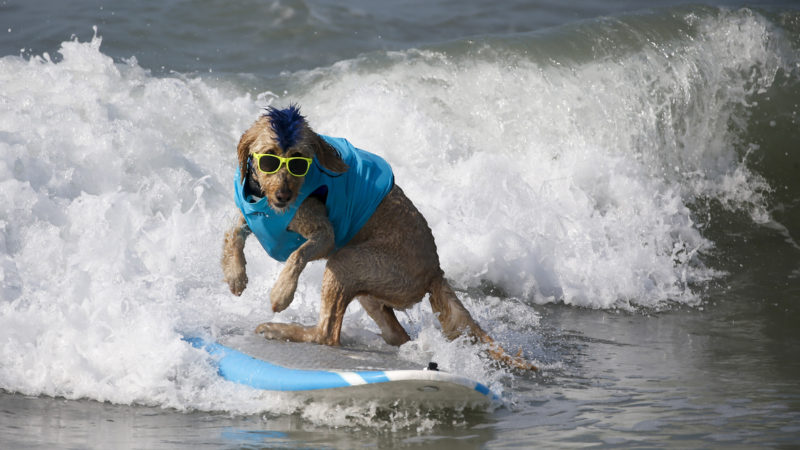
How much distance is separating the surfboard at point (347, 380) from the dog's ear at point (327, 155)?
3.31ft

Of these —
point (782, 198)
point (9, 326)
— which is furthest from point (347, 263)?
point (782, 198)

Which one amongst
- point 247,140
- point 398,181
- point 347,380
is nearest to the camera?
point 347,380

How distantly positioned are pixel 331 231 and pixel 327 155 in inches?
16.5

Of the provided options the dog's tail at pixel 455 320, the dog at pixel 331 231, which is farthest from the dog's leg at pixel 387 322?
the dog's tail at pixel 455 320

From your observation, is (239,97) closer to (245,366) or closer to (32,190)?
(32,190)

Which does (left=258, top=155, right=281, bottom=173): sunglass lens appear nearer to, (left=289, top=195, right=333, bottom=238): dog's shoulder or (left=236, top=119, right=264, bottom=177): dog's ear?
(left=236, top=119, right=264, bottom=177): dog's ear

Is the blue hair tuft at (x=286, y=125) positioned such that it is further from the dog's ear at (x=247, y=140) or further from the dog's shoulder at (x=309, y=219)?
the dog's shoulder at (x=309, y=219)

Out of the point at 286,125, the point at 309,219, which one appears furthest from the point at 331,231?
the point at 286,125

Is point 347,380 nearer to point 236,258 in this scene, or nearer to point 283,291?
point 283,291

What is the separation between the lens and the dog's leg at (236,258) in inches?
218

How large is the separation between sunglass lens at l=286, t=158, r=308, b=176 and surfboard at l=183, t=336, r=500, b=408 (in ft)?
3.32

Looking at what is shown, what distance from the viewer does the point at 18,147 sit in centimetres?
786

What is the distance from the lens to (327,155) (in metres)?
5.22

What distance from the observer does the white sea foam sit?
561 cm
